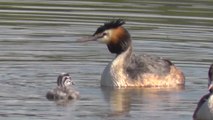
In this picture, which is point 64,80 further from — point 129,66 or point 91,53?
point 91,53

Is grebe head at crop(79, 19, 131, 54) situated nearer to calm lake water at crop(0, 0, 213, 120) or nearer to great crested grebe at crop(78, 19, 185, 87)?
great crested grebe at crop(78, 19, 185, 87)

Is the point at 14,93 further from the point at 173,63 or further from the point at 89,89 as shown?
the point at 173,63

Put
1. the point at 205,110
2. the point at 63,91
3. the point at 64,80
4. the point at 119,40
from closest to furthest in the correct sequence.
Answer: the point at 205,110 → the point at 63,91 → the point at 64,80 → the point at 119,40

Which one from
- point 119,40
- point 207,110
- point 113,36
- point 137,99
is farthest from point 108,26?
point 207,110

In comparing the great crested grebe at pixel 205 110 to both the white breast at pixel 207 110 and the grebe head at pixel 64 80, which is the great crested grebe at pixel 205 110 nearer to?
the white breast at pixel 207 110

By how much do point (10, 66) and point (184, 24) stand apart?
711 centimetres

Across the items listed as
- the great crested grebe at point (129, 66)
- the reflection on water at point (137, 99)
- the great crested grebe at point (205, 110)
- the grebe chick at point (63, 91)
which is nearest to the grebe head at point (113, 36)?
the great crested grebe at point (129, 66)

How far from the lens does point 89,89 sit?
20.5 metres

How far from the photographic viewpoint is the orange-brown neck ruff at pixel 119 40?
21844 millimetres

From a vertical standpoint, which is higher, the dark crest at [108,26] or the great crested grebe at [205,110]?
the dark crest at [108,26]

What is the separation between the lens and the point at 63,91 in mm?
19594

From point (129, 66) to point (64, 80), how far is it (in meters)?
2.28

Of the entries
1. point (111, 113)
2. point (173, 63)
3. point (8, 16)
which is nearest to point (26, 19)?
point (8, 16)

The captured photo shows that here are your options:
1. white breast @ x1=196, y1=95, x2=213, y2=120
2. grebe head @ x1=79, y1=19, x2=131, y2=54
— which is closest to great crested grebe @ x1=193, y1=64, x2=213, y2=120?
white breast @ x1=196, y1=95, x2=213, y2=120
